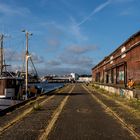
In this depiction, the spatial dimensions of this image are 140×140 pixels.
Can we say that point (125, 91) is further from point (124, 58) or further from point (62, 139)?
point (62, 139)

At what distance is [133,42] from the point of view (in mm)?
44156

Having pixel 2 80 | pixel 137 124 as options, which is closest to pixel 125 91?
pixel 2 80

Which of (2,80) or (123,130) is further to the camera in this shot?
(2,80)

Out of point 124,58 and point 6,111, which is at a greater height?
point 124,58

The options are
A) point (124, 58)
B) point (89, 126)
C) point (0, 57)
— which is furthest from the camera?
point (0, 57)

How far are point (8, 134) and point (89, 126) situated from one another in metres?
4.15

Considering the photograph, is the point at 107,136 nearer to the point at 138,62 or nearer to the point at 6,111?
the point at 6,111

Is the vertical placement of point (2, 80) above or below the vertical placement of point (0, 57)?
below

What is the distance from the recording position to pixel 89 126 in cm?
1762

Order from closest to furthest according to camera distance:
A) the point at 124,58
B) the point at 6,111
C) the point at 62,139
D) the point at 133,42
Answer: the point at 62,139 < the point at 6,111 < the point at 133,42 < the point at 124,58

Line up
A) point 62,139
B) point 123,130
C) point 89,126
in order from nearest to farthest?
point 62,139, point 123,130, point 89,126

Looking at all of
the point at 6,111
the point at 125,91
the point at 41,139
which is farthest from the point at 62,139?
the point at 125,91

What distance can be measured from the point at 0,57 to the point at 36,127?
4282cm

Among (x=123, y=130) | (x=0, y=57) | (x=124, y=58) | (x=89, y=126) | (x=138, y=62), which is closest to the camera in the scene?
(x=123, y=130)
